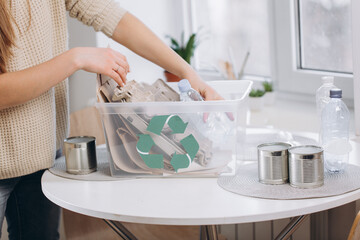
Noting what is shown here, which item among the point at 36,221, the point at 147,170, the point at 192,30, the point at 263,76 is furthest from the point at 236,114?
the point at 192,30

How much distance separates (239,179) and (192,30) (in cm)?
167

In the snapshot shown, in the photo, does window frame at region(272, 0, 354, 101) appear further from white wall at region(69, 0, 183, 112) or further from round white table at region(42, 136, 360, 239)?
round white table at region(42, 136, 360, 239)

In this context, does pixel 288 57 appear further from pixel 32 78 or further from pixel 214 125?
pixel 32 78

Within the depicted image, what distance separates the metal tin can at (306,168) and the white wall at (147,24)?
1.56 m

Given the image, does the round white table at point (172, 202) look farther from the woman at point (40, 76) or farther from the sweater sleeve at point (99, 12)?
the sweater sleeve at point (99, 12)

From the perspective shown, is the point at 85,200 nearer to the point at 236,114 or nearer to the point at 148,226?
the point at 236,114

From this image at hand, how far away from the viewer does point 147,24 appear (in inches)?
105

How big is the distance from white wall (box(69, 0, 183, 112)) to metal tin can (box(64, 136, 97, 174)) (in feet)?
4.06

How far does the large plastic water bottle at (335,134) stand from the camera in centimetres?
128

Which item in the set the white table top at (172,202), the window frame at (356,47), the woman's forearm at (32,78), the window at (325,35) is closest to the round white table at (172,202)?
the white table top at (172,202)

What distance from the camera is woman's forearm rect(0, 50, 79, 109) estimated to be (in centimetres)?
128

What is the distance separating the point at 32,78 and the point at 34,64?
0.48ft

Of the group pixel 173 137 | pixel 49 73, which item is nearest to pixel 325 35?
pixel 173 137

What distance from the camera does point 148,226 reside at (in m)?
1.96
